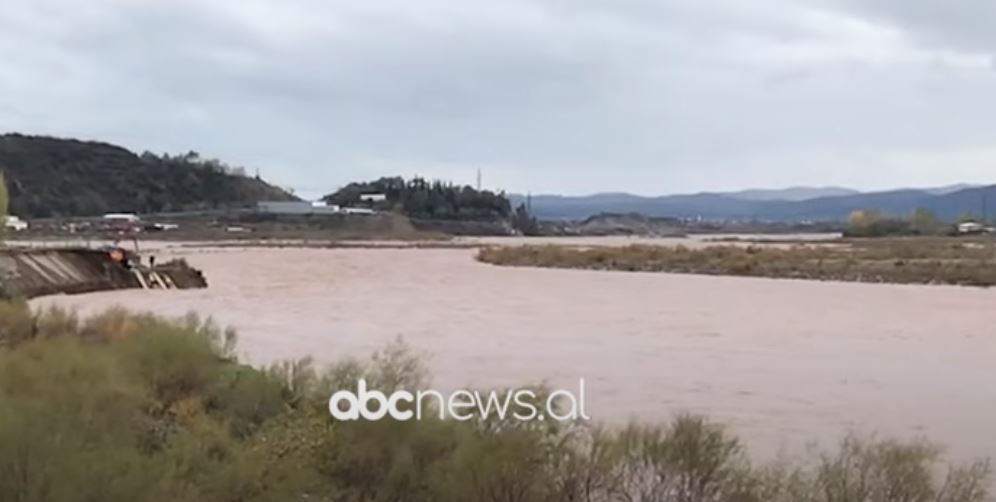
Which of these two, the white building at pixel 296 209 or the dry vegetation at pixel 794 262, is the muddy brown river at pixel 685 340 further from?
the white building at pixel 296 209

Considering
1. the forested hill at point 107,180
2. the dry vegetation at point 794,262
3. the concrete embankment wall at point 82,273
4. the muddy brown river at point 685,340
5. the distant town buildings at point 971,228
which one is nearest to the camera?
the muddy brown river at point 685,340

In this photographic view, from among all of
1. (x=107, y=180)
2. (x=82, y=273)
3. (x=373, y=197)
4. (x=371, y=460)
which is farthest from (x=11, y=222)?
(x=373, y=197)

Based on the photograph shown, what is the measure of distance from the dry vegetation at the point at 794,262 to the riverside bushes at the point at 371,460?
4501cm

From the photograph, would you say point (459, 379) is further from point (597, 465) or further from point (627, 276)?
point (627, 276)

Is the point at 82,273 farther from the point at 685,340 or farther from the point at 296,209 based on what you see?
the point at 296,209

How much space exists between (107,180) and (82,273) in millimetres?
110940

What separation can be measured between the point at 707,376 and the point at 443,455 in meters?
11.7

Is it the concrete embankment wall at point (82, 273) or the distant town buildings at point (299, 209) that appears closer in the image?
the concrete embankment wall at point (82, 273)

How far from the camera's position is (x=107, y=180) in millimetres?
150375

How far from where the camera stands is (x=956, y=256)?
65688 mm

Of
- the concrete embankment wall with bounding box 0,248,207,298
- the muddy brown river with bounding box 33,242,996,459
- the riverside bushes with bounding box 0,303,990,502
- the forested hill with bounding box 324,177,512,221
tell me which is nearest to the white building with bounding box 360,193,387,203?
the forested hill with bounding box 324,177,512,221

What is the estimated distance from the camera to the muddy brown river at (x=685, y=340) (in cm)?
1530

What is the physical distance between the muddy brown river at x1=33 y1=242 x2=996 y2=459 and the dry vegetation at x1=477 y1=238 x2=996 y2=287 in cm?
576

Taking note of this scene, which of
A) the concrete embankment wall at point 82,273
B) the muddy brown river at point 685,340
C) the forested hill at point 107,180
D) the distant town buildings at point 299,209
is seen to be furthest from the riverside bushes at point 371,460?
the distant town buildings at point 299,209
